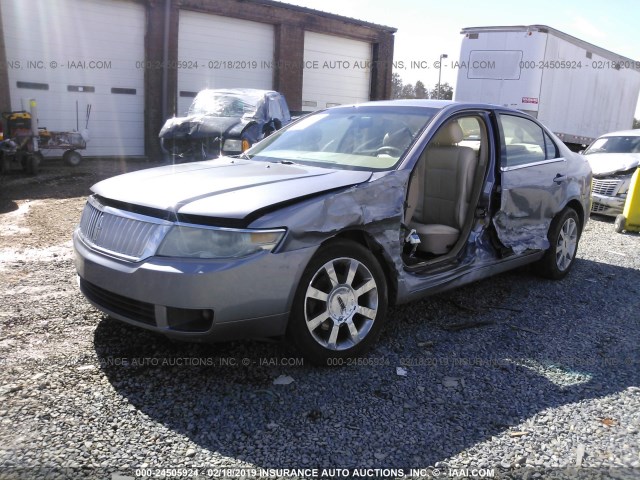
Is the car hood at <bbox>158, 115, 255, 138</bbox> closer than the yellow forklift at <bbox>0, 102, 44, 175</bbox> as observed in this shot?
Yes

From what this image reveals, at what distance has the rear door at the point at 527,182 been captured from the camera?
4602 mm

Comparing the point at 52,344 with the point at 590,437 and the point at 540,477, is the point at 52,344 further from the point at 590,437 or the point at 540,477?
the point at 590,437

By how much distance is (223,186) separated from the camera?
10.7ft

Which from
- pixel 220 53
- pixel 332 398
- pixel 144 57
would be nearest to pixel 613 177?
pixel 332 398

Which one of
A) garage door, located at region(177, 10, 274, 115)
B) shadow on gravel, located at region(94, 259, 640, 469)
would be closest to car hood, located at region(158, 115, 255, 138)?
shadow on gravel, located at region(94, 259, 640, 469)

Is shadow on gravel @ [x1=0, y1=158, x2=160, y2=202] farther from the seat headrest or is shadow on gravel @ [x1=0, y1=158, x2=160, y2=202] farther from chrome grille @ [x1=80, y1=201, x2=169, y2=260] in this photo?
the seat headrest

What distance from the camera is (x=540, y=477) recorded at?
246cm

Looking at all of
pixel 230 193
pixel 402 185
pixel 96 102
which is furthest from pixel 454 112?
pixel 96 102

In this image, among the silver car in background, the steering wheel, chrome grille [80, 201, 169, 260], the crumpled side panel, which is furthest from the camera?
the silver car in background

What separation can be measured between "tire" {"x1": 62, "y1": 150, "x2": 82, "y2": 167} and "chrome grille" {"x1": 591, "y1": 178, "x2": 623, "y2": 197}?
1151 cm

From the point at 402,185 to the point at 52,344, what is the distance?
2436mm

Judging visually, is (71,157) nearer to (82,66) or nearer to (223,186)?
(82,66)

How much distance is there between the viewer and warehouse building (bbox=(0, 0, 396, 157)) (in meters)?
14.2

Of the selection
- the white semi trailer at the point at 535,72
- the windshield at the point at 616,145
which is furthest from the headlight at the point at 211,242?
the white semi trailer at the point at 535,72
